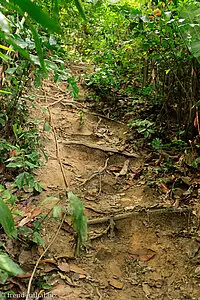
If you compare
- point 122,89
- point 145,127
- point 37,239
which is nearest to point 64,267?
point 37,239

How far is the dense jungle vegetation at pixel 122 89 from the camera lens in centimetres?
204

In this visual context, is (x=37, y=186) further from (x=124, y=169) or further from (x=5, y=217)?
(x=5, y=217)

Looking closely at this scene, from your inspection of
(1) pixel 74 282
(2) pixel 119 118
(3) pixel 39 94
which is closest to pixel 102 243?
(1) pixel 74 282

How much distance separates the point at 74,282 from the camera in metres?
1.94

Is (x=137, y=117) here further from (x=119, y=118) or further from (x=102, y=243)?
(x=102, y=243)

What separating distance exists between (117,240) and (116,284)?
438mm

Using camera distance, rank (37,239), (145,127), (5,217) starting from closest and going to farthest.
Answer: (5,217), (37,239), (145,127)

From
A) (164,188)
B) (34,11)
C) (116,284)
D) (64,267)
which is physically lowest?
(116,284)

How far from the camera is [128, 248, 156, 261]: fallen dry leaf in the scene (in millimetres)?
2214

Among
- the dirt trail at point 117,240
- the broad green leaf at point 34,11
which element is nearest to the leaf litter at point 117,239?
the dirt trail at point 117,240

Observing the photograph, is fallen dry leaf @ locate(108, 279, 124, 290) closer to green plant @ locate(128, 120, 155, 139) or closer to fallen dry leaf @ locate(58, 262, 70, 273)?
fallen dry leaf @ locate(58, 262, 70, 273)

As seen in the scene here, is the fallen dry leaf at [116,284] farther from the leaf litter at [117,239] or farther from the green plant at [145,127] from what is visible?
the green plant at [145,127]

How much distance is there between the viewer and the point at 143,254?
2.24 meters

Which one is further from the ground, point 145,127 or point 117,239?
point 145,127
